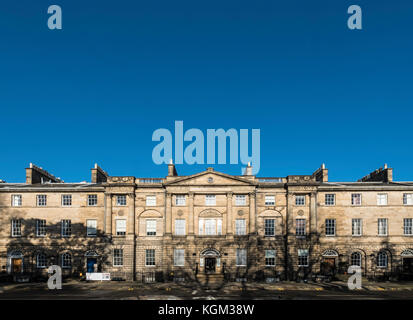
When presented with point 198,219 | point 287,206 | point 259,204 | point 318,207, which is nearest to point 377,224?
point 318,207

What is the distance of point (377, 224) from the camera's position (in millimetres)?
39594

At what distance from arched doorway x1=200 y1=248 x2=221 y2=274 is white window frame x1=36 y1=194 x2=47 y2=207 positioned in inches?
828

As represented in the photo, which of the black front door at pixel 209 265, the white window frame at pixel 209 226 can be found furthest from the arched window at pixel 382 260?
the black front door at pixel 209 265

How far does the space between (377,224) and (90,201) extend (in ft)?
118

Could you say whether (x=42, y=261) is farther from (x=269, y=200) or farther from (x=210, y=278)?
(x=269, y=200)

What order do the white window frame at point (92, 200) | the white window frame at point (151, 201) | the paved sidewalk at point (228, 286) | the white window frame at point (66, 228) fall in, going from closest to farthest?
1. the paved sidewalk at point (228, 286)
2. the white window frame at point (66, 228)
3. the white window frame at point (151, 201)
4. the white window frame at point (92, 200)

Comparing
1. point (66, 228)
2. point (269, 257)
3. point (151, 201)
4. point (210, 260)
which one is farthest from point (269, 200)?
point (66, 228)

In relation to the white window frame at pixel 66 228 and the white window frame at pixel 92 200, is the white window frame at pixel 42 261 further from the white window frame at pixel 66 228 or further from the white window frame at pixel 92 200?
the white window frame at pixel 92 200

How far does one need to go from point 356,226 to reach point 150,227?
25595 mm

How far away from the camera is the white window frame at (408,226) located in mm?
39500

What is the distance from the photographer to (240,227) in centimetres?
4003

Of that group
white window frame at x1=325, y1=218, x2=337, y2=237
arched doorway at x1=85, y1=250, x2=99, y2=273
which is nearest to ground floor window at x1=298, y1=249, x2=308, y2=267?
white window frame at x1=325, y1=218, x2=337, y2=237

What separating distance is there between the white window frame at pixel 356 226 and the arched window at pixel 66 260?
115 ft

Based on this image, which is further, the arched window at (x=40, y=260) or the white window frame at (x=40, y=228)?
the white window frame at (x=40, y=228)
